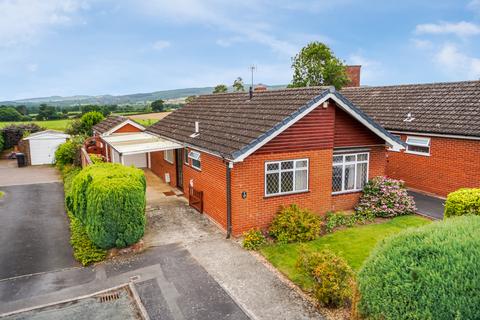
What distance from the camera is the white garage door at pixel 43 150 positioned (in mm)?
→ 33844

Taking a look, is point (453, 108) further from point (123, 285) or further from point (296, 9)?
point (123, 285)

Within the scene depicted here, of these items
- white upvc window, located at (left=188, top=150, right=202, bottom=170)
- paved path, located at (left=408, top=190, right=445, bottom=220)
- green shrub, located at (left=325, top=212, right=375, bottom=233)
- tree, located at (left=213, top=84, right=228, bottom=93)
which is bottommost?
paved path, located at (left=408, top=190, right=445, bottom=220)

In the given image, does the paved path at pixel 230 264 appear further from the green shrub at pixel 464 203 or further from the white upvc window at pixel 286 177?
the green shrub at pixel 464 203

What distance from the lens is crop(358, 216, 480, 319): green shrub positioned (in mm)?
5684

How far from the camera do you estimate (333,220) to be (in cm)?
Answer: 1462

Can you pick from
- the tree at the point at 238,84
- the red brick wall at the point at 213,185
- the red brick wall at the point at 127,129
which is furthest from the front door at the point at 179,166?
the tree at the point at 238,84

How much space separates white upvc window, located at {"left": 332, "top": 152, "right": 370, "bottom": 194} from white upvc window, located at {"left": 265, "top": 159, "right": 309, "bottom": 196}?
190 centimetres

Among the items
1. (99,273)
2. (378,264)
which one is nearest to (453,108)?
(378,264)

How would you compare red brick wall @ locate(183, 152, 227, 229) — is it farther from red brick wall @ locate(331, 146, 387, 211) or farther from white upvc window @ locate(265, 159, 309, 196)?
red brick wall @ locate(331, 146, 387, 211)

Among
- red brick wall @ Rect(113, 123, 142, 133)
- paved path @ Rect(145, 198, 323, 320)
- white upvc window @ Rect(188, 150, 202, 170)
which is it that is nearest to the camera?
paved path @ Rect(145, 198, 323, 320)

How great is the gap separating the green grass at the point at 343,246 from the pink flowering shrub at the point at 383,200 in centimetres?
52

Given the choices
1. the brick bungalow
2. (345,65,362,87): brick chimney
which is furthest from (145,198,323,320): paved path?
(345,65,362,87): brick chimney

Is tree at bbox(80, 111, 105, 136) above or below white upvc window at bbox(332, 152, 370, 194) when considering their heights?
above

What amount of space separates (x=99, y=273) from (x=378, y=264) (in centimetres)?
822
